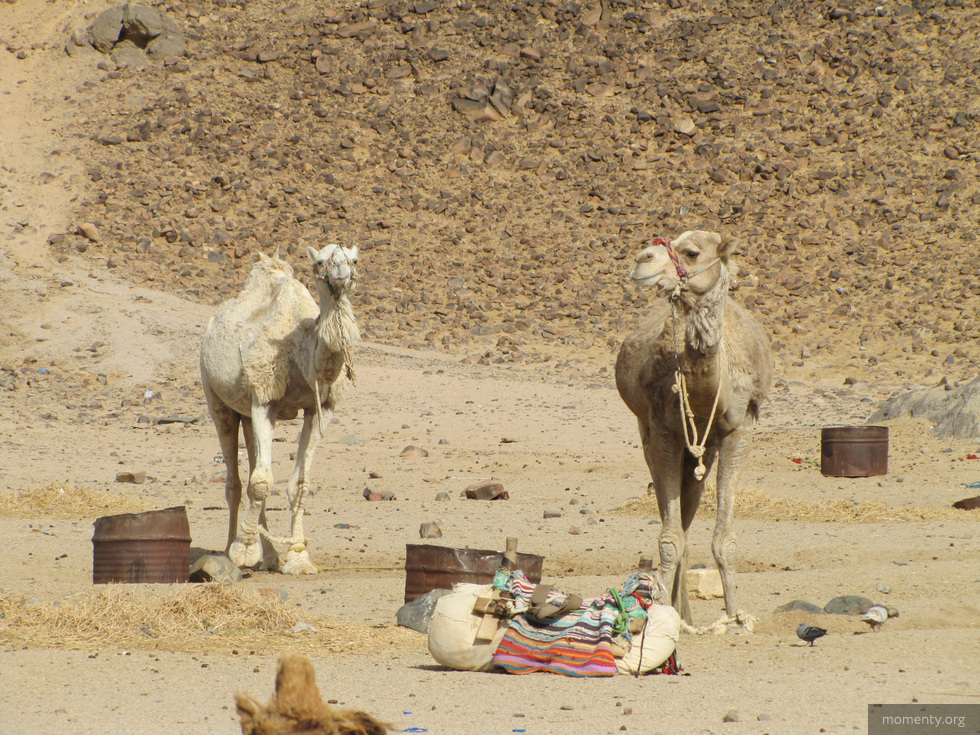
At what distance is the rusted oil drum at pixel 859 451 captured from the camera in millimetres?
15047

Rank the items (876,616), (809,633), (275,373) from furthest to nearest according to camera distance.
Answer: (275,373), (876,616), (809,633)

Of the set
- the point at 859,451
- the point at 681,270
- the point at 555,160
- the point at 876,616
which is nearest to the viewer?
the point at 681,270

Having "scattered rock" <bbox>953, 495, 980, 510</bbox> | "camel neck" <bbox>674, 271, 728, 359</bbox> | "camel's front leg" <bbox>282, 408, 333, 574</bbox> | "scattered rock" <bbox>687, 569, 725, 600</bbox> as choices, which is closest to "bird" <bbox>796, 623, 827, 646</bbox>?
"camel neck" <bbox>674, 271, 728, 359</bbox>

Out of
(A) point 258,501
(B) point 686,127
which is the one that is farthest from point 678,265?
(B) point 686,127

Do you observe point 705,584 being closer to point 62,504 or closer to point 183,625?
point 183,625

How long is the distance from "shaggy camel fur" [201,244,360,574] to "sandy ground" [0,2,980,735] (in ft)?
2.09

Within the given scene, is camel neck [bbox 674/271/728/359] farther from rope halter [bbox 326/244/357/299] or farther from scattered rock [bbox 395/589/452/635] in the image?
rope halter [bbox 326/244/357/299]

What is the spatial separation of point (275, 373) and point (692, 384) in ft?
14.5

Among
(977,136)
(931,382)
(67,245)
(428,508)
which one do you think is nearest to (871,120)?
(977,136)

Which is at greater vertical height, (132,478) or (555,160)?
(555,160)

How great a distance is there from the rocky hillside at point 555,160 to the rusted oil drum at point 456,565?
18930 mm

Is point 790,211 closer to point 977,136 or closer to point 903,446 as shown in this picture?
point 977,136

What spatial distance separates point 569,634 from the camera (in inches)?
243

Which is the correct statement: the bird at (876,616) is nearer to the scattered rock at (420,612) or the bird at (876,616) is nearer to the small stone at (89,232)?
the scattered rock at (420,612)
